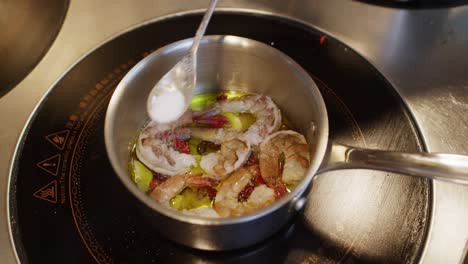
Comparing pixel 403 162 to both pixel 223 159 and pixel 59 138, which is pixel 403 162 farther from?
pixel 59 138

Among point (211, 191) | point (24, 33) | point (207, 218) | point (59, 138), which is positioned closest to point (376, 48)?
point (211, 191)

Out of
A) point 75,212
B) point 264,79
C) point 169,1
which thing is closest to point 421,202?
point 264,79

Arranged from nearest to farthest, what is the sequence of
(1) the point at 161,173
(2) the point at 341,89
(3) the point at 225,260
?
(3) the point at 225,260
(1) the point at 161,173
(2) the point at 341,89

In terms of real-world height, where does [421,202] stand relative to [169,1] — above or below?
below

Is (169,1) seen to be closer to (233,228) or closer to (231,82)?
(231,82)

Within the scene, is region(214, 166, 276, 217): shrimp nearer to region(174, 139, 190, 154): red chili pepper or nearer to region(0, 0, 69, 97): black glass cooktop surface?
region(174, 139, 190, 154): red chili pepper

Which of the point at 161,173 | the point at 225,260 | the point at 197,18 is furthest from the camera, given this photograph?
the point at 197,18

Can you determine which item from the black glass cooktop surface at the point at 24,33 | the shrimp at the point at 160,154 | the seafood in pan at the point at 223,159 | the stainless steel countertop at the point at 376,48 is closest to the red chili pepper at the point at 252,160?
the seafood in pan at the point at 223,159

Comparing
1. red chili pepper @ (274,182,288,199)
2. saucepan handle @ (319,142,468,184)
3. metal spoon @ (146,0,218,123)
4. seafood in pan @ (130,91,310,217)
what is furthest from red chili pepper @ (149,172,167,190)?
saucepan handle @ (319,142,468,184)

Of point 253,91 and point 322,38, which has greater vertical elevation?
point 322,38
